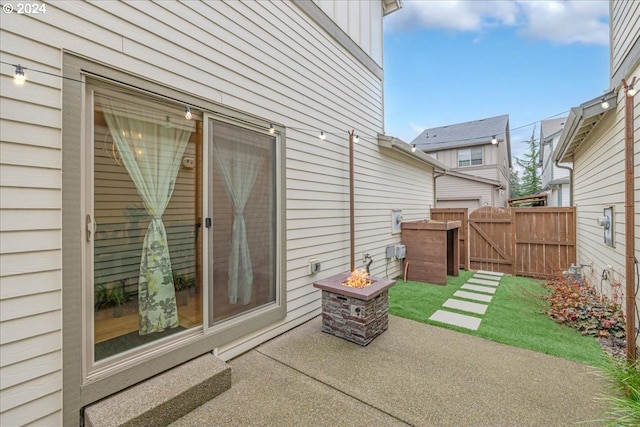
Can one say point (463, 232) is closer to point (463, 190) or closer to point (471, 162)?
point (463, 190)

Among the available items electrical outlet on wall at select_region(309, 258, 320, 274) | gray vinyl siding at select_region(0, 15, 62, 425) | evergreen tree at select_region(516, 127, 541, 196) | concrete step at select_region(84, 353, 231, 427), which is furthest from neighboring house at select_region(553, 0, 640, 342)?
evergreen tree at select_region(516, 127, 541, 196)

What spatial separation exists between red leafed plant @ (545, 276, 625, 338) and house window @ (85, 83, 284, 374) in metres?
3.94

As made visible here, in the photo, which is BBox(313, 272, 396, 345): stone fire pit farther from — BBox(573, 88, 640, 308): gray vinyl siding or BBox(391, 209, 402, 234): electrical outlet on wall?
BBox(573, 88, 640, 308): gray vinyl siding

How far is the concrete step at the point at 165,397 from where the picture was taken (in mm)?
1737

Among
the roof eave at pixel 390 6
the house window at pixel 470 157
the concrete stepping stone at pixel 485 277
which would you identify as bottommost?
the concrete stepping stone at pixel 485 277

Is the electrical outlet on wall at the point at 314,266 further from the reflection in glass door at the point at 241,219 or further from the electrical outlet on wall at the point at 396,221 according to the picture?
the electrical outlet on wall at the point at 396,221

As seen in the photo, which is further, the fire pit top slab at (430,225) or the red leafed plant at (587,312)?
the fire pit top slab at (430,225)

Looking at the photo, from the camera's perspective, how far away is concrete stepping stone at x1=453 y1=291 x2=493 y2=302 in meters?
4.57

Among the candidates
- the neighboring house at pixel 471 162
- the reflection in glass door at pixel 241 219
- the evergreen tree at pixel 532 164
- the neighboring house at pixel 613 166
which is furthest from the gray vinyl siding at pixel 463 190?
the evergreen tree at pixel 532 164

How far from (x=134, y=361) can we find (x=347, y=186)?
3465 mm

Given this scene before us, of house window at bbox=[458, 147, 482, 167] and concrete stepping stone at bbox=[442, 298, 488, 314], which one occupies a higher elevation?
house window at bbox=[458, 147, 482, 167]

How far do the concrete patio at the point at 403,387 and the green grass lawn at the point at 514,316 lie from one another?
0.25 meters

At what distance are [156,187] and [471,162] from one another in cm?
1535

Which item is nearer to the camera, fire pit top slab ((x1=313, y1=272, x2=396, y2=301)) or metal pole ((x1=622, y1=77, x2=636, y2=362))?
metal pole ((x1=622, y1=77, x2=636, y2=362))
